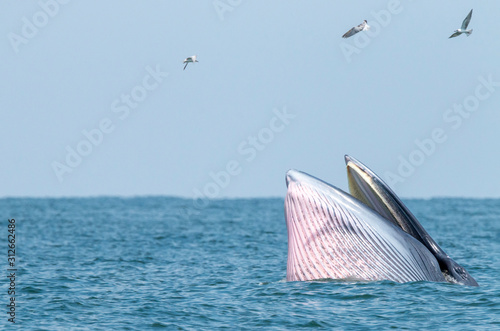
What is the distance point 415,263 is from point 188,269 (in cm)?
1094

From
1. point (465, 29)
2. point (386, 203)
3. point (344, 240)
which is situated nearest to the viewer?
point (386, 203)

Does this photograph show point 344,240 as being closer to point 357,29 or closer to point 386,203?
point 386,203

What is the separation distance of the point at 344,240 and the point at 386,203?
1.11m

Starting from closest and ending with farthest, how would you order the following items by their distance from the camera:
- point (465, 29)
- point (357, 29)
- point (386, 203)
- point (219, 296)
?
point (386, 203), point (219, 296), point (465, 29), point (357, 29)

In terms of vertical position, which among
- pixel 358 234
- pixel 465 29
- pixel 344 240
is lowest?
pixel 344 240

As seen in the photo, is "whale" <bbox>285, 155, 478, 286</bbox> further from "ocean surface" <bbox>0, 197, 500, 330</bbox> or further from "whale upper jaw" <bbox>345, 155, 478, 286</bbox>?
"ocean surface" <bbox>0, 197, 500, 330</bbox>

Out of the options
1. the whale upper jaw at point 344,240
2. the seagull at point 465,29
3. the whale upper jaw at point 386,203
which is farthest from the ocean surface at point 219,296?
the seagull at point 465,29

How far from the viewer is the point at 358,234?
16.1 metres

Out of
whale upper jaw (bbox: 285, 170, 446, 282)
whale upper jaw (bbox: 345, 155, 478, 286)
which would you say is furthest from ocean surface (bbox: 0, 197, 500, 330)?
whale upper jaw (bbox: 345, 155, 478, 286)

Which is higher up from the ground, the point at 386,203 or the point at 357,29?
the point at 357,29

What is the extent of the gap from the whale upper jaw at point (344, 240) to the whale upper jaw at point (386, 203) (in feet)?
0.85

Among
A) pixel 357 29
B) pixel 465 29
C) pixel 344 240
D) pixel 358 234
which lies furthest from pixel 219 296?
pixel 465 29

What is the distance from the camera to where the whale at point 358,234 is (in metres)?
15.9

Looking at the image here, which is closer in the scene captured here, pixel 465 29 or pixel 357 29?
pixel 465 29
